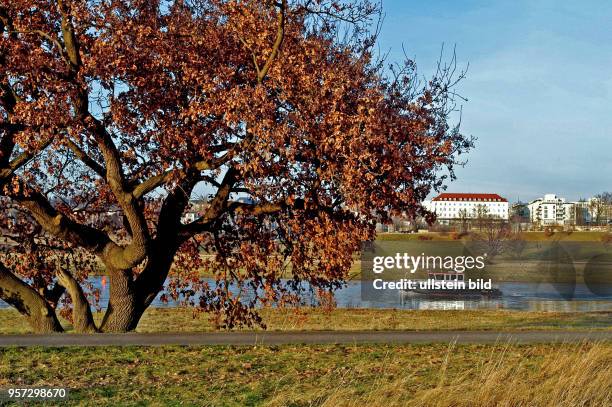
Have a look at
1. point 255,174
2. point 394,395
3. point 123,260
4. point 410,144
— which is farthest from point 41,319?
point 394,395

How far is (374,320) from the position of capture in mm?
27016

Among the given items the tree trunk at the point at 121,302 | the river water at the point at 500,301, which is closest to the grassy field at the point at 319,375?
the tree trunk at the point at 121,302

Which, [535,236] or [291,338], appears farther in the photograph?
[535,236]

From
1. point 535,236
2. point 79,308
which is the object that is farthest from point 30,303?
point 535,236

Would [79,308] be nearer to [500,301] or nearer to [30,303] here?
[30,303]

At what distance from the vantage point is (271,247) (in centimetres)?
1689

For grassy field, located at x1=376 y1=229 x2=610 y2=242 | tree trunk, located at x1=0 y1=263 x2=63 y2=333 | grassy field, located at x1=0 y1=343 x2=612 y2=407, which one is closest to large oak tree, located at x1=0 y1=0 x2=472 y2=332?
tree trunk, located at x1=0 y1=263 x2=63 y2=333

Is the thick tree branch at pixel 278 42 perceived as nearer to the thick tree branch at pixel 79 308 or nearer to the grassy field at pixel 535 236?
the thick tree branch at pixel 79 308

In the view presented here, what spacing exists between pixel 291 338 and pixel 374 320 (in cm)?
1378

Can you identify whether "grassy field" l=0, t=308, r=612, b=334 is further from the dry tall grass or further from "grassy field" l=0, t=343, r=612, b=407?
the dry tall grass

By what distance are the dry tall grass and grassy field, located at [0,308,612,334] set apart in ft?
41.4

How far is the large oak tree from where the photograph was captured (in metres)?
12.6

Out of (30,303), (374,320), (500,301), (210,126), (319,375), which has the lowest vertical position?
(500,301)

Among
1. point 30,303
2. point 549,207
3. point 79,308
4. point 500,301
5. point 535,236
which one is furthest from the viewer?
point 549,207
